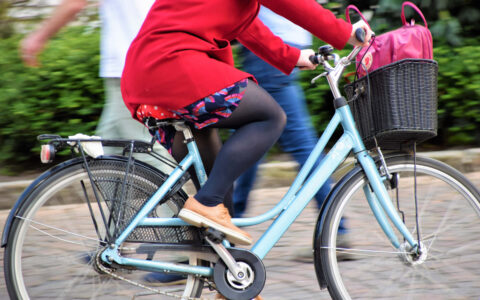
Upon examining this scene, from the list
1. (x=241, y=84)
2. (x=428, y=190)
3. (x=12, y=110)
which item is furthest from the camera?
(x=12, y=110)

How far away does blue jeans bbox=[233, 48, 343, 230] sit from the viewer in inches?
135

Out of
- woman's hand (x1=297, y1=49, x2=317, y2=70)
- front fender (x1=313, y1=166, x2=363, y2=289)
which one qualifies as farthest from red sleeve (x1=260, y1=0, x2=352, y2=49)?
front fender (x1=313, y1=166, x2=363, y2=289)

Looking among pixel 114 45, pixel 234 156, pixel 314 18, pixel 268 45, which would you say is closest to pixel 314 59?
pixel 268 45

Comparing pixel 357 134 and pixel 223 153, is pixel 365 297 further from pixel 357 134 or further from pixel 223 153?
pixel 223 153

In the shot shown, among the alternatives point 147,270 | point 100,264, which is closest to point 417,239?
point 147,270

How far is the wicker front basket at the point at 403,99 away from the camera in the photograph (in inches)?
97.4

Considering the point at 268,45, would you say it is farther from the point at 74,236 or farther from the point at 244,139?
the point at 74,236

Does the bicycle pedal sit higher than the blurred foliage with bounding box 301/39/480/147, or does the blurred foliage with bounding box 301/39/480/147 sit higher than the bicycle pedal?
the bicycle pedal

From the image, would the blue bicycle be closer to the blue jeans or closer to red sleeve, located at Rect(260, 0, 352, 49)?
red sleeve, located at Rect(260, 0, 352, 49)

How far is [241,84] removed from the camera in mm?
2475

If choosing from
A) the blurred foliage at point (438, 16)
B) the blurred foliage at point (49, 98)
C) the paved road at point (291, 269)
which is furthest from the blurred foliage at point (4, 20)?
the blurred foliage at point (438, 16)

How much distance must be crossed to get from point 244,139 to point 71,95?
287cm

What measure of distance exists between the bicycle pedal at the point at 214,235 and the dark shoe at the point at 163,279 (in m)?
0.33

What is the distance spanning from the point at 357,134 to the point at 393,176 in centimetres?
24
